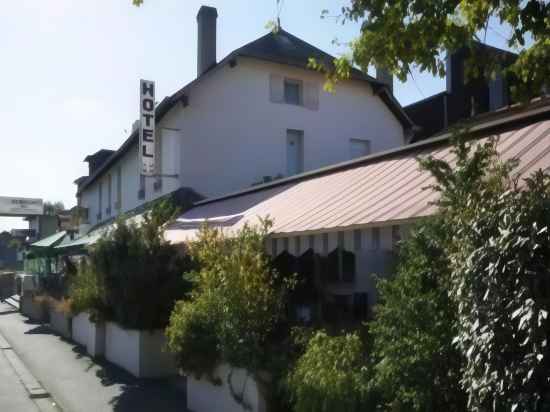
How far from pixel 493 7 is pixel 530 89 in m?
0.88

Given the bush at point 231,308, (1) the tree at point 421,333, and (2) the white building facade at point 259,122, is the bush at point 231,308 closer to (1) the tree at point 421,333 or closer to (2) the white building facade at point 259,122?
(1) the tree at point 421,333

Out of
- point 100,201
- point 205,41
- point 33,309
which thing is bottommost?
point 33,309

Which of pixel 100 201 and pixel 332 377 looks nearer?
pixel 332 377

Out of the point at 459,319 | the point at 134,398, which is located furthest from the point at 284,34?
the point at 459,319

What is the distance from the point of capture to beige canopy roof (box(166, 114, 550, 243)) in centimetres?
598

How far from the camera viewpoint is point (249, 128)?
1928 cm

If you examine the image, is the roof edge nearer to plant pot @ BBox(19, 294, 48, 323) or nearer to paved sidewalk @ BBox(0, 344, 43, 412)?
paved sidewalk @ BBox(0, 344, 43, 412)

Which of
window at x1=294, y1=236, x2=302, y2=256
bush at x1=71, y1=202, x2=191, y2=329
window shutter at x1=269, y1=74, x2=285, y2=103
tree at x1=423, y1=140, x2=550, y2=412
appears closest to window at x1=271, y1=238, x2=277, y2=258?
window at x1=294, y1=236, x2=302, y2=256

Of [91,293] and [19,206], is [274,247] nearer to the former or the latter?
[91,293]

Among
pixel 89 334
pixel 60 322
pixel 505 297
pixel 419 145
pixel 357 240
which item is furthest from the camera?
pixel 60 322

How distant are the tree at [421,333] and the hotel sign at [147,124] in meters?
14.3

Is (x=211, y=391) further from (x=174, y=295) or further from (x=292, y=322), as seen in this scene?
(x=174, y=295)

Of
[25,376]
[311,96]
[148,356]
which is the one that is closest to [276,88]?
[311,96]

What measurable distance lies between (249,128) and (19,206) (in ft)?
166
